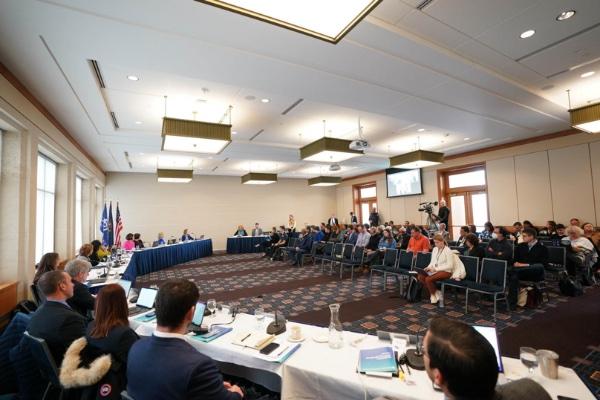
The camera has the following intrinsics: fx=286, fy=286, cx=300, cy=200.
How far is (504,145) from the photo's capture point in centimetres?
960

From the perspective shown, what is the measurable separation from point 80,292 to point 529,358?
4.07 metres

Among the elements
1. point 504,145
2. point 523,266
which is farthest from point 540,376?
point 504,145

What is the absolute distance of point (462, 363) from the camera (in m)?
0.97

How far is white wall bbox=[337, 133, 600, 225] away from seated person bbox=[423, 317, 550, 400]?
9868 millimetres

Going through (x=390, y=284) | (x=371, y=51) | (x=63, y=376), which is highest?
(x=371, y=51)

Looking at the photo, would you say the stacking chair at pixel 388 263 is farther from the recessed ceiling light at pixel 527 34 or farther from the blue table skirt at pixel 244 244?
the blue table skirt at pixel 244 244

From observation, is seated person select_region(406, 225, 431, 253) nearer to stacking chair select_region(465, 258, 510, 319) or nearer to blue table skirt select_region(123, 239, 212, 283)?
stacking chair select_region(465, 258, 510, 319)

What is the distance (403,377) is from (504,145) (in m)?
10.5

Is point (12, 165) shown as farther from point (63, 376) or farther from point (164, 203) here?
point (164, 203)

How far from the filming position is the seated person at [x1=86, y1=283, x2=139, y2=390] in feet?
6.10

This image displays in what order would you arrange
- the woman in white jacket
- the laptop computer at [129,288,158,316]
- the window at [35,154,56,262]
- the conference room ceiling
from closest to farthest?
the conference room ceiling
the laptop computer at [129,288,158,316]
the woman in white jacket
the window at [35,154,56,262]

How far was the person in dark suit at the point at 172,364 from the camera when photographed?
1217 mm

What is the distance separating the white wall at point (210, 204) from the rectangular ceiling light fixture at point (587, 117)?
12806mm

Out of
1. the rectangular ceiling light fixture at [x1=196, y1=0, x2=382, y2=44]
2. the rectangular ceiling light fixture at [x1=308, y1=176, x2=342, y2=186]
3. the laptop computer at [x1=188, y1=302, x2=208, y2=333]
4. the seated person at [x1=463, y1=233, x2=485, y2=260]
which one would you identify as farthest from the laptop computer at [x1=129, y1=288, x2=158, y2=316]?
the rectangular ceiling light fixture at [x1=308, y1=176, x2=342, y2=186]
